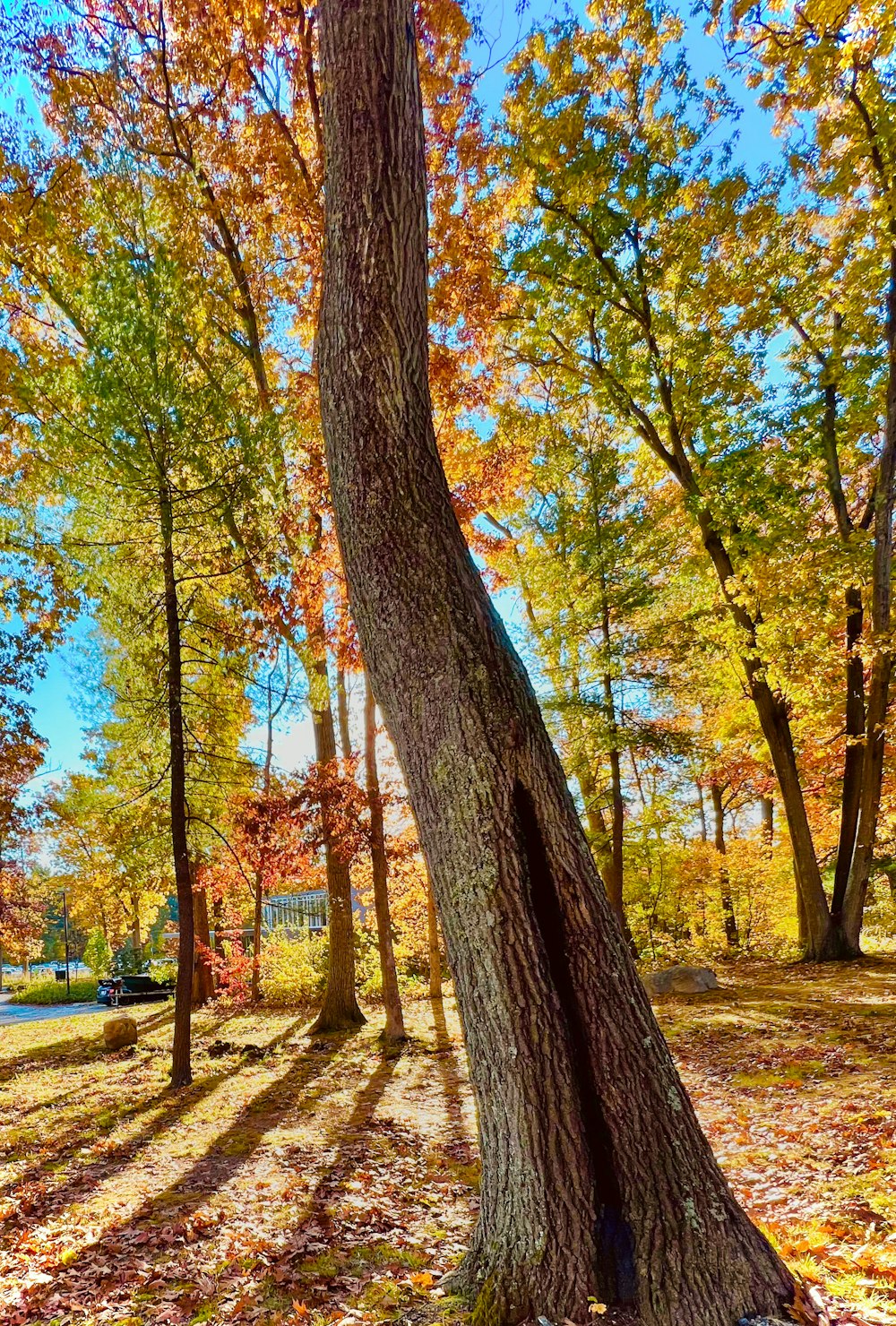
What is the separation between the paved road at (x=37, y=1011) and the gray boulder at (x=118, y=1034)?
7697 mm

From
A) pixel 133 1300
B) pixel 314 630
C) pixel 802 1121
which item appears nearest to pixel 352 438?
pixel 133 1300

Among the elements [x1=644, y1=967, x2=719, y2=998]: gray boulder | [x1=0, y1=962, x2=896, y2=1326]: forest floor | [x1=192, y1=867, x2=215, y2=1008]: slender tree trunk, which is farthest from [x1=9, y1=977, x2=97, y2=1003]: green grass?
[x1=644, y1=967, x2=719, y2=998]: gray boulder

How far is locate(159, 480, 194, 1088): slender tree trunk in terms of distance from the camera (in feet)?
25.8

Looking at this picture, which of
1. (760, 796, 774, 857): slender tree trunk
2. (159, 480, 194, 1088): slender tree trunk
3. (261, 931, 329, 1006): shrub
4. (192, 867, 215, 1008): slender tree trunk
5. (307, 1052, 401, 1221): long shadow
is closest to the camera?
(307, 1052, 401, 1221): long shadow

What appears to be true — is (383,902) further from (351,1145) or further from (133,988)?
(133,988)

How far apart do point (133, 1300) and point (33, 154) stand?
35.7 ft

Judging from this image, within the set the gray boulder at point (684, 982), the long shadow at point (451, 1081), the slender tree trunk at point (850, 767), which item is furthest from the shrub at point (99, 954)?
the slender tree trunk at point (850, 767)

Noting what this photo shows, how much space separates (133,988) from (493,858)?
69.6ft

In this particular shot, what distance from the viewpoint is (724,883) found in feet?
48.0

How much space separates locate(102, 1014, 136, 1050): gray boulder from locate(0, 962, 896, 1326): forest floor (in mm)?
1707

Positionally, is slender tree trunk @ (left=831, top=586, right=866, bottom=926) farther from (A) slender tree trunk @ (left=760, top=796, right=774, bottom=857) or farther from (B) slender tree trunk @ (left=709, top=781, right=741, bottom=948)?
(A) slender tree trunk @ (left=760, top=796, right=774, bottom=857)

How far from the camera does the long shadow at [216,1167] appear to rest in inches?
148

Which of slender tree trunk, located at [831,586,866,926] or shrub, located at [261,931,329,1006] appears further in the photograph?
shrub, located at [261,931,329,1006]

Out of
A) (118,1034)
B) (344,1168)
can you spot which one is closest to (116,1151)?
(344,1168)
